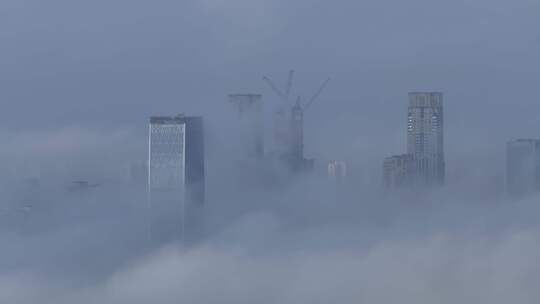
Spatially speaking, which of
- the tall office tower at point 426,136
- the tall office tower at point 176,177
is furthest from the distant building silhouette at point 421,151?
the tall office tower at point 176,177

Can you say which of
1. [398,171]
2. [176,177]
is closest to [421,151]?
[398,171]

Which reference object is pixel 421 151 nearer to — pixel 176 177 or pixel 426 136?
pixel 426 136

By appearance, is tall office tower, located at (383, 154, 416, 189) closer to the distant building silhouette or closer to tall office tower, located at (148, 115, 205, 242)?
the distant building silhouette

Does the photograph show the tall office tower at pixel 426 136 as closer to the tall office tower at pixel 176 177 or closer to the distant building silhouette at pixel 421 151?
the distant building silhouette at pixel 421 151

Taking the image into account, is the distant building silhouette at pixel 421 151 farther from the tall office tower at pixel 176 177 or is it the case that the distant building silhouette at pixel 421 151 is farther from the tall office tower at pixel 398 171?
the tall office tower at pixel 176 177

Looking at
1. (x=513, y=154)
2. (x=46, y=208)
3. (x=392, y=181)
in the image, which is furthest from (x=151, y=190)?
(x=513, y=154)
